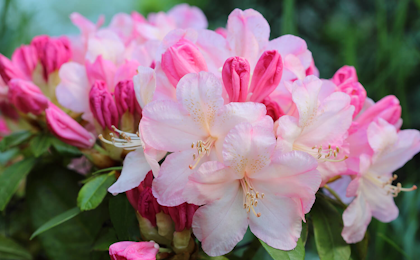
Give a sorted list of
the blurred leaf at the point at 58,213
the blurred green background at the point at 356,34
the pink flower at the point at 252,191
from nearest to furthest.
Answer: the pink flower at the point at 252,191 → the blurred leaf at the point at 58,213 → the blurred green background at the point at 356,34

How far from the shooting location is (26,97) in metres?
0.55

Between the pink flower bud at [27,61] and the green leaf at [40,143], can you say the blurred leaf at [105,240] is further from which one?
the pink flower bud at [27,61]

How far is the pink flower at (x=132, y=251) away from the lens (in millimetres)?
390

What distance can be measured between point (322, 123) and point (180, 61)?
18 centimetres

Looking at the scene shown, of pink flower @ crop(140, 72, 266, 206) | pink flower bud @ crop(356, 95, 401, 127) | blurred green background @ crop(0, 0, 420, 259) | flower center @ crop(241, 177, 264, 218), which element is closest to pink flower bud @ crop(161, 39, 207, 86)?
pink flower @ crop(140, 72, 266, 206)

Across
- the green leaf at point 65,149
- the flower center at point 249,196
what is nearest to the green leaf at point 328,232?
the flower center at point 249,196

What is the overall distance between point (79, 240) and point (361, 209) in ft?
1.44

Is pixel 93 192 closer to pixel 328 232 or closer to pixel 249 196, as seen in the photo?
pixel 249 196

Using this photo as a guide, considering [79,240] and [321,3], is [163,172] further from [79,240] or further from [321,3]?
[321,3]

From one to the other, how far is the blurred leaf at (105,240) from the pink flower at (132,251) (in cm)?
8

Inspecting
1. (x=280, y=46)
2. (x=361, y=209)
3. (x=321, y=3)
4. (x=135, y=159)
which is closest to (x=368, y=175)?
(x=361, y=209)

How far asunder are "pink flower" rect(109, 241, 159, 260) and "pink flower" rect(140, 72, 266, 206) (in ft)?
0.20

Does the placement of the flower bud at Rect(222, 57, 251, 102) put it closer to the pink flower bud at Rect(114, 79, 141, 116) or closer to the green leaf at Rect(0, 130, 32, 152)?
the pink flower bud at Rect(114, 79, 141, 116)

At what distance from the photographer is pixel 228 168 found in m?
0.39
